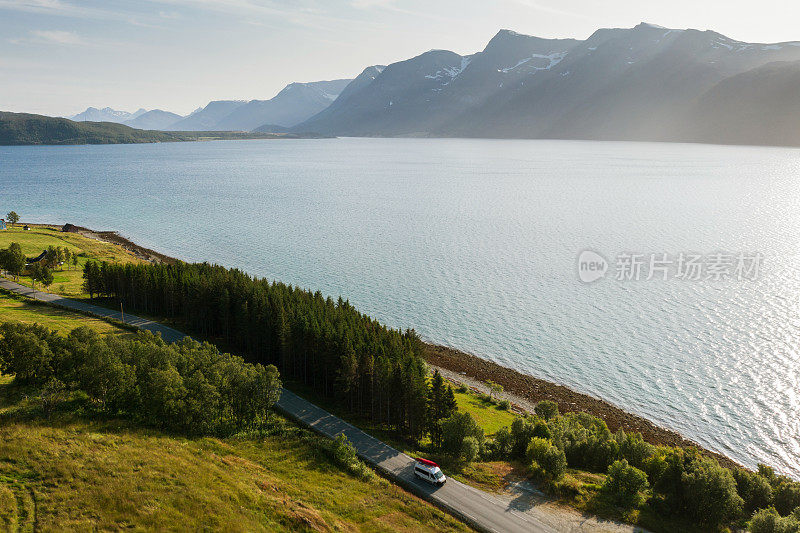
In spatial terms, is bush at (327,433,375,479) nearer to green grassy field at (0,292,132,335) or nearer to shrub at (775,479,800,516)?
shrub at (775,479,800,516)

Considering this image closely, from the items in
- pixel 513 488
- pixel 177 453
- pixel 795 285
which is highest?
pixel 795 285

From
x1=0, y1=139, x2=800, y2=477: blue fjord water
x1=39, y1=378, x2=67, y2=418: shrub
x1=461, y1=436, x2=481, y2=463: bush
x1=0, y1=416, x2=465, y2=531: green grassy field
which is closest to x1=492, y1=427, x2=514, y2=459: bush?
x1=461, y1=436, x2=481, y2=463: bush

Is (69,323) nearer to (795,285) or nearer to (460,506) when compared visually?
(460,506)

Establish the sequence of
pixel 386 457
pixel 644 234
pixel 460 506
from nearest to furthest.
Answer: pixel 460 506
pixel 386 457
pixel 644 234

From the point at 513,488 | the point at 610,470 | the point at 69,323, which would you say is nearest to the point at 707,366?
the point at 610,470

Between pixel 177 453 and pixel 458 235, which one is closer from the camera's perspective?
pixel 177 453

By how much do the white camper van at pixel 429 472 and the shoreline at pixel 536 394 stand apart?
996 inches

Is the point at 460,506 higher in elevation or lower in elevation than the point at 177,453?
lower

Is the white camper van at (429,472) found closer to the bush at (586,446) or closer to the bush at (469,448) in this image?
the bush at (469,448)

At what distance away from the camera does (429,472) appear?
39656 millimetres

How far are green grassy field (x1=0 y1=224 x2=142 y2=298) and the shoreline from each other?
7478 cm

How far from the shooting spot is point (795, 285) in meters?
97.7

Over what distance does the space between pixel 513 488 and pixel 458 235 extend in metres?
111

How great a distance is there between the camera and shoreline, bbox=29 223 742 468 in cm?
5672
